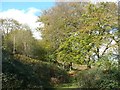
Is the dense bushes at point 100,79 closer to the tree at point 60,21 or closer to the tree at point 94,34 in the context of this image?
the tree at point 94,34

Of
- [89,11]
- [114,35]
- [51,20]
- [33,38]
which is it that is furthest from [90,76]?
[33,38]

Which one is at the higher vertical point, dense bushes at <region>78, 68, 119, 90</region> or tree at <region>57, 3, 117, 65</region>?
tree at <region>57, 3, 117, 65</region>

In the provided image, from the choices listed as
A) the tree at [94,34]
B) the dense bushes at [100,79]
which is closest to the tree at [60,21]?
the tree at [94,34]

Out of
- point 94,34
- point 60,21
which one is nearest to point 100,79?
point 94,34

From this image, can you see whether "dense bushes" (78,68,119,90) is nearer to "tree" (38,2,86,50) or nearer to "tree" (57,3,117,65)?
"tree" (57,3,117,65)

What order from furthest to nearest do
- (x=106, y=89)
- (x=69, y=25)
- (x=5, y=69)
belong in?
1. (x=69, y=25)
2. (x=106, y=89)
3. (x=5, y=69)

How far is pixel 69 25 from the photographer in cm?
826

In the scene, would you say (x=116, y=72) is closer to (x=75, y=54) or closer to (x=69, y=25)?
(x=75, y=54)

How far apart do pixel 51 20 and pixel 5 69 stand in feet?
16.4

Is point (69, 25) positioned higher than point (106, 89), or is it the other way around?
point (69, 25)

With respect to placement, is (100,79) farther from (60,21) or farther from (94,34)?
(60,21)

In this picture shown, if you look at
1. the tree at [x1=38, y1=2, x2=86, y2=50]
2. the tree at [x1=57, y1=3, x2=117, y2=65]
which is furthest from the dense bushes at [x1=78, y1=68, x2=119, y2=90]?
the tree at [x1=38, y1=2, x2=86, y2=50]

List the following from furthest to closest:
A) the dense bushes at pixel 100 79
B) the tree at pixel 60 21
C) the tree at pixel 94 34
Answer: the tree at pixel 60 21
the tree at pixel 94 34
the dense bushes at pixel 100 79

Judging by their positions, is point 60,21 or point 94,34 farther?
point 60,21
